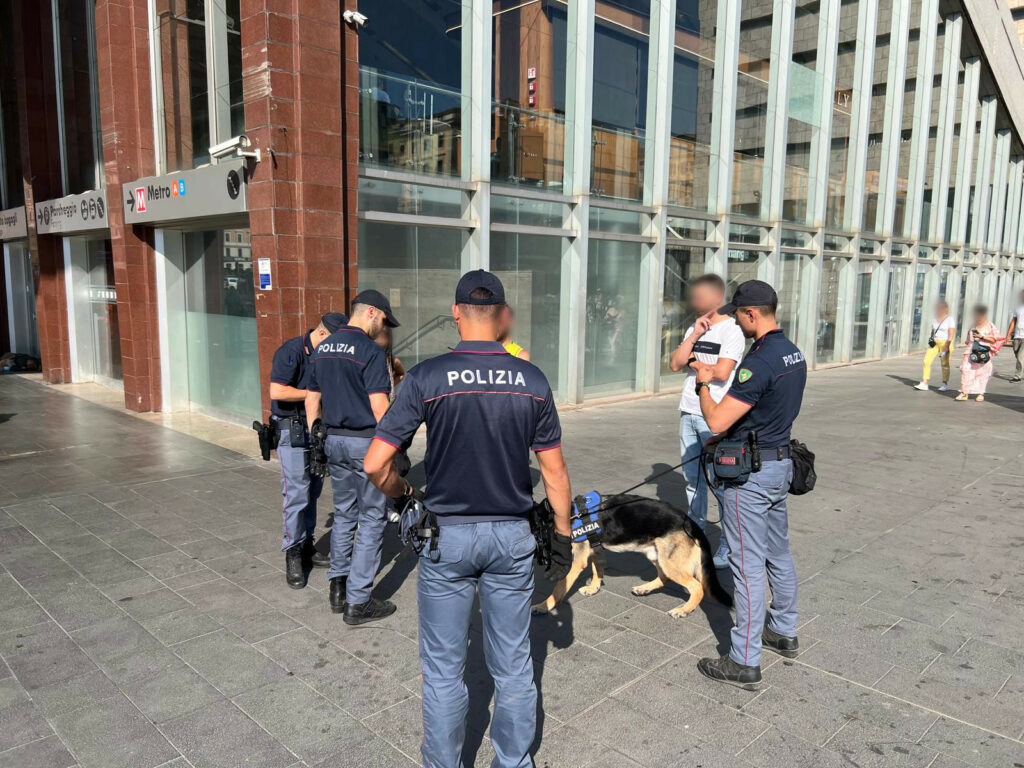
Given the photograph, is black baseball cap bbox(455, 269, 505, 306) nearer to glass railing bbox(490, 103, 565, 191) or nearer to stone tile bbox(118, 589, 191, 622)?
stone tile bbox(118, 589, 191, 622)

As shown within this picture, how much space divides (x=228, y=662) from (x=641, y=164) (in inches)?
435

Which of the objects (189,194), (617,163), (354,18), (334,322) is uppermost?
Answer: (354,18)

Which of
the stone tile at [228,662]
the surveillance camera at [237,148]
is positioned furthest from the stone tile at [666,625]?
the surveillance camera at [237,148]

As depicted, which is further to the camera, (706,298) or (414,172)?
(414,172)

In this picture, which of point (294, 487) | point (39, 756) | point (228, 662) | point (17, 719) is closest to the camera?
point (39, 756)

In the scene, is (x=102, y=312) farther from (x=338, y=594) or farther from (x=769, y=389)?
(x=769, y=389)

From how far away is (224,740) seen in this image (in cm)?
323

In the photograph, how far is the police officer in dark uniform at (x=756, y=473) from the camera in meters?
3.62

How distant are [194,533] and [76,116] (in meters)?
10.7

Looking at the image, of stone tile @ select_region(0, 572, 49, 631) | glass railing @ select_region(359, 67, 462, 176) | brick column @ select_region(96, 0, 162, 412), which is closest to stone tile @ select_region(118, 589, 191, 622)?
stone tile @ select_region(0, 572, 49, 631)

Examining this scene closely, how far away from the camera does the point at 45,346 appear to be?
46.1ft

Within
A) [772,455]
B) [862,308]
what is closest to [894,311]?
[862,308]

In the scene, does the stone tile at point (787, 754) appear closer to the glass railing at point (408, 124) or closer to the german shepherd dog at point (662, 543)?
the german shepherd dog at point (662, 543)

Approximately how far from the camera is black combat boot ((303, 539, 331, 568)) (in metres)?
5.24
